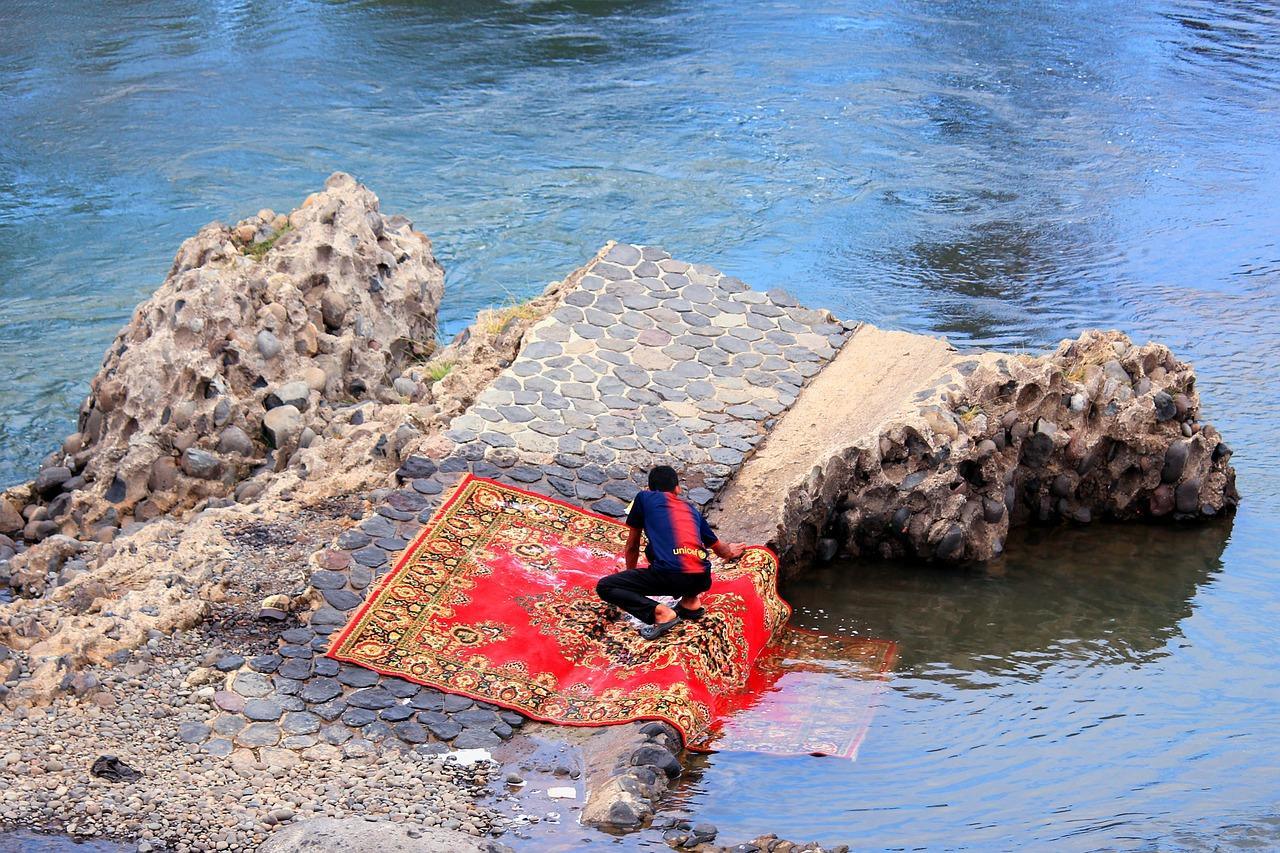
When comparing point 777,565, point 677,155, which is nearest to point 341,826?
point 777,565

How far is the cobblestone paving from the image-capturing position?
7.83 meters

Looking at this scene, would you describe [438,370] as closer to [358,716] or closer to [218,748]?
[358,716]

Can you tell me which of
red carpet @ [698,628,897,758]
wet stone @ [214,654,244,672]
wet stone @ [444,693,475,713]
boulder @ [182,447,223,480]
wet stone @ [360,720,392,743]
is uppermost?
wet stone @ [214,654,244,672]

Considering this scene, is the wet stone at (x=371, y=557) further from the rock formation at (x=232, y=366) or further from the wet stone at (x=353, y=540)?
the rock formation at (x=232, y=366)

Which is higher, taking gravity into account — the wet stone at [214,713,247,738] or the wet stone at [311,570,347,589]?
the wet stone at [311,570,347,589]

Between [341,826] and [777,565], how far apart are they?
3801 mm

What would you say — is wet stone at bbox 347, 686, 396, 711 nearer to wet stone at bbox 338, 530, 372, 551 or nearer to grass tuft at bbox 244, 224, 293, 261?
wet stone at bbox 338, 530, 372, 551

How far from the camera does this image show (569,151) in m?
20.7

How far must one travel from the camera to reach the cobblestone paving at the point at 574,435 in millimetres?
7832

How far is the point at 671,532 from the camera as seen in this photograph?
8.49 meters

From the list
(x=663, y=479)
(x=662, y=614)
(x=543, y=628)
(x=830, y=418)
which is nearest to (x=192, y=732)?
(x=543, y=628)

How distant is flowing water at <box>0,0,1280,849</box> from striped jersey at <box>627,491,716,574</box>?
1219 mm

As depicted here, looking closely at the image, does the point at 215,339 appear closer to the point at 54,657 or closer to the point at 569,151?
the point at 54,657

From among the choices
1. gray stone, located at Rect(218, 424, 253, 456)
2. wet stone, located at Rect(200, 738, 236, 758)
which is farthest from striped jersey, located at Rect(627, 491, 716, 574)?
gray stone, located at Rect(218, 424, 253, 456)
